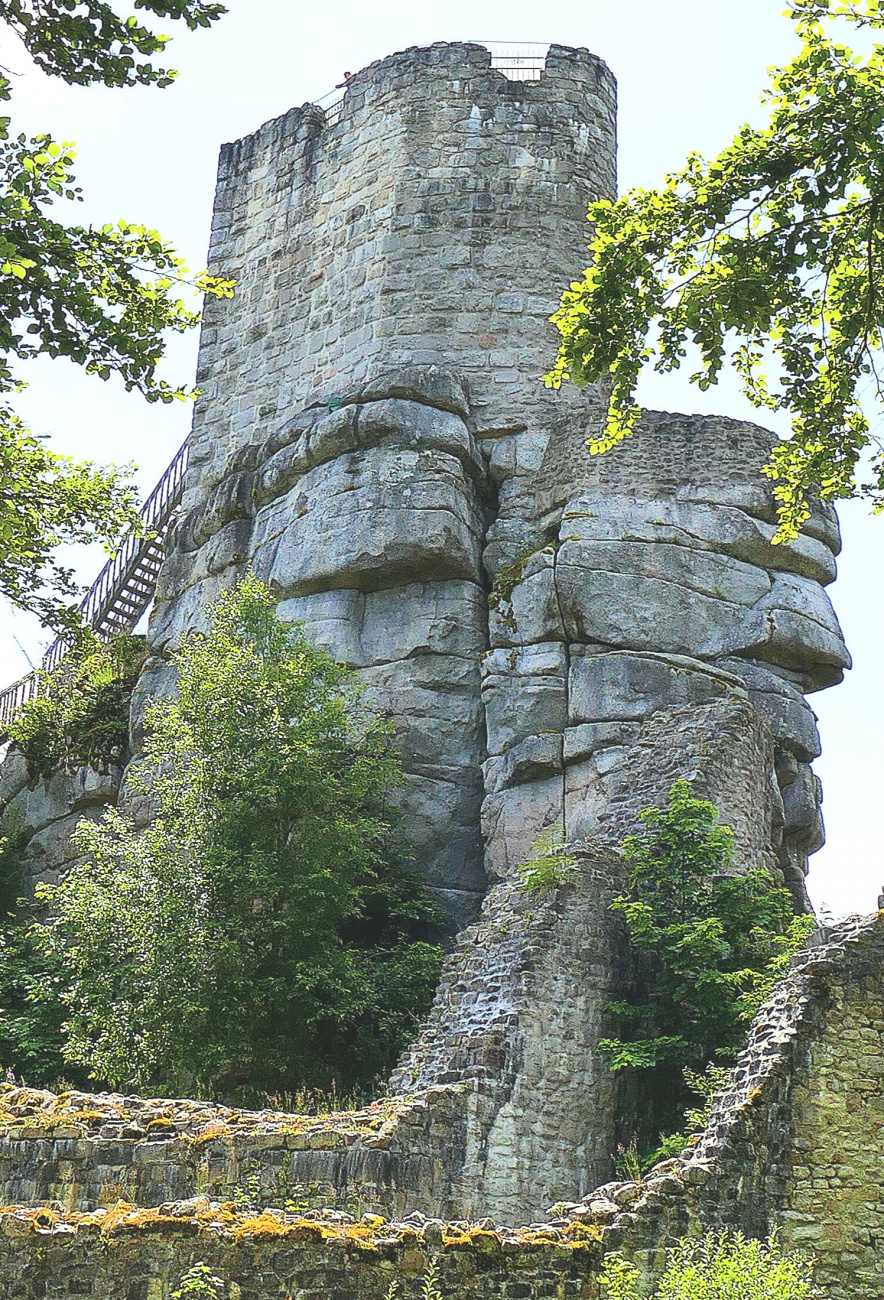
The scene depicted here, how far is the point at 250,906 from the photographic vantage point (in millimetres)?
15461

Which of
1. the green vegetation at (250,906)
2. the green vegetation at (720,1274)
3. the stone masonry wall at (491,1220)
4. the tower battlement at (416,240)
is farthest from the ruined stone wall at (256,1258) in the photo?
the tower battlement at (416,240)

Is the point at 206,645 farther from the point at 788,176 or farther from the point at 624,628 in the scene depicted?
the point at 788,176

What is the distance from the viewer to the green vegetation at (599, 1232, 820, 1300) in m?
7.80

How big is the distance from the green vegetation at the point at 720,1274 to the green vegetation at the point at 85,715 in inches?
600

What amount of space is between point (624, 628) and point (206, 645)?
189 inches

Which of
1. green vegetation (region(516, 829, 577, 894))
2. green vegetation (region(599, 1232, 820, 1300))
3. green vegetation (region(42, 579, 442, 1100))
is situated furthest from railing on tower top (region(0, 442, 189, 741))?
green vegetation (region(599, 1232, 820, 1300))

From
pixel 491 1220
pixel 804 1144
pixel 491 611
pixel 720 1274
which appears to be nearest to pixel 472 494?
pixel 491 611

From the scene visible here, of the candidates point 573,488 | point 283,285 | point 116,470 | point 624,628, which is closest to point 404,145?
Result: point 283,285

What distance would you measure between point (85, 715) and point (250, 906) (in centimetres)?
907

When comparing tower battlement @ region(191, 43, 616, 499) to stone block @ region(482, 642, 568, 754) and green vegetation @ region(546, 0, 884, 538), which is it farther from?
green vegetation @ region(546, 0, 884, 538)

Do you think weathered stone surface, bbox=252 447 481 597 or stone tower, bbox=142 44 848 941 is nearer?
stone tower, bbox=142 44 848 941

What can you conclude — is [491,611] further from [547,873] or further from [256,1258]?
[256,1258]

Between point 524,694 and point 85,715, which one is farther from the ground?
point 85,715

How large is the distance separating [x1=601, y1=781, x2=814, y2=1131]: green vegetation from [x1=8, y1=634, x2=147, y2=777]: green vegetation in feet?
36.2
